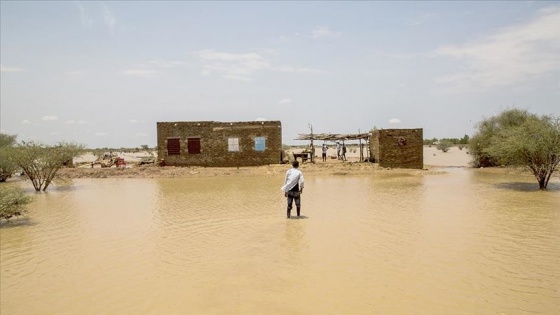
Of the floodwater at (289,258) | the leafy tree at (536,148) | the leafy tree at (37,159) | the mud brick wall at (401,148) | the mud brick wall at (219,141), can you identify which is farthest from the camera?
the mud brick wall at (219,141)

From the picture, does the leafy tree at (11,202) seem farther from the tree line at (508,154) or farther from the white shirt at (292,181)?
the white shirt at (292,181)

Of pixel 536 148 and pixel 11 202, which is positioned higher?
pixel 536 148

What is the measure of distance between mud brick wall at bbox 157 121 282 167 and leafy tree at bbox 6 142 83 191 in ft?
28.6

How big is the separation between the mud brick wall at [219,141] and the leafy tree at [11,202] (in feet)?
56.1

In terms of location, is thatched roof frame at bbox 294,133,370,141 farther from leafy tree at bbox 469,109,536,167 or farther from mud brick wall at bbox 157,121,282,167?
leafy tree at bbox 469,109,536,167

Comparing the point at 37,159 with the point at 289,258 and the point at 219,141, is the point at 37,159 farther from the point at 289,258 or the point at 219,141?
the point at 289,258

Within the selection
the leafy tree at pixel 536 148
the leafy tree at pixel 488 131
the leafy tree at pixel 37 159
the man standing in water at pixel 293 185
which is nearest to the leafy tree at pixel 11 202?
the man standing in water at pixel 293 185

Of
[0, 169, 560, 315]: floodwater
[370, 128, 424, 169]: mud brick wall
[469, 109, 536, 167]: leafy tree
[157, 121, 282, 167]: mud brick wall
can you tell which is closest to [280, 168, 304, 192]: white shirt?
[0, 169, 560, 315]: floodwater

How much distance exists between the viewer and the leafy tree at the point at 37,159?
61.7 ft

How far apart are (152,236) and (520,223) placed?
8.51 metres

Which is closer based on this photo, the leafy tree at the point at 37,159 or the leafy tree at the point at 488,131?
the leafy tree at the point at 37,159

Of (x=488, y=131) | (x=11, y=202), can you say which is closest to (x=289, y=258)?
(x=11, y=202)

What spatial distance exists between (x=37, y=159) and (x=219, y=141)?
38.4 ft

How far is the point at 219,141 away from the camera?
28.2 metres
